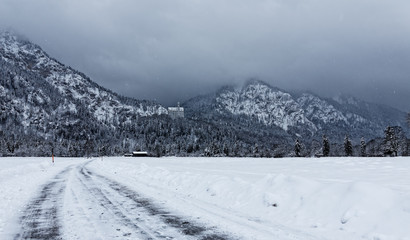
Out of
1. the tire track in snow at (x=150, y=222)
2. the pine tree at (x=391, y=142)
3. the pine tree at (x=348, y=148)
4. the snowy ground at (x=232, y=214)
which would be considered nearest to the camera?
the tire track in snow at (x=150, y=222)

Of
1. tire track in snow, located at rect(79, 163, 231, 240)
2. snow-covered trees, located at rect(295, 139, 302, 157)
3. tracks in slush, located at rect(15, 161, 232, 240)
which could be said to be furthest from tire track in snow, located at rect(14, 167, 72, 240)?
snow-covered trees, located at rect(295, 139, 302, 157)

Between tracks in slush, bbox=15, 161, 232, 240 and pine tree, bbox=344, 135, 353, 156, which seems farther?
pine tree, bbox=344, 135, 353, 156

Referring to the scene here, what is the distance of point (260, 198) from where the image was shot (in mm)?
9477

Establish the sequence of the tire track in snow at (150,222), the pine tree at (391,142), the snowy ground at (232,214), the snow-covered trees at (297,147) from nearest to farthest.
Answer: the tire track in snow at (150,222)
the snowy ground at (232,214)
the pine tree at (391,142)
the snow-covered trees at (297,147)

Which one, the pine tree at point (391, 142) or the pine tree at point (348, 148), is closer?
the pine tree at point (391, 142)

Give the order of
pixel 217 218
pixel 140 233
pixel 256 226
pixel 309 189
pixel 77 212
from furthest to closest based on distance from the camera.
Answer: pixel 309 189 < pixel 77 212 < pixel 217 218 < pixel 256 226 < pixel 140 233

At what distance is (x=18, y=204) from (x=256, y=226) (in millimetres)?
8173

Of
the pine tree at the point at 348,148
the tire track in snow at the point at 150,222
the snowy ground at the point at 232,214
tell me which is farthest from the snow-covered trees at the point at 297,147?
the tire track in snow at the point at 150,222

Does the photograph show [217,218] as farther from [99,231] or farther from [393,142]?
[393,142]

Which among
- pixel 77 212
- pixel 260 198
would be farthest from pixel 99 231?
pixel 260 198

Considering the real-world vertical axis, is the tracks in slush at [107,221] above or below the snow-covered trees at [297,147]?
below

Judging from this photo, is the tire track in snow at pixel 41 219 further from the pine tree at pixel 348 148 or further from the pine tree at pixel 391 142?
the pine tree at pixel 348 148

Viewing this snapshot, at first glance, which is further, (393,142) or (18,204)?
(393,142)

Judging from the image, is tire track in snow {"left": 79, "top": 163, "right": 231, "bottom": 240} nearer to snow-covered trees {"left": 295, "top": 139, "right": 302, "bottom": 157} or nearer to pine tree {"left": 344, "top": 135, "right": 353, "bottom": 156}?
pine tree {"left": 344, "top": 135, "right": 353, "bottom": 156}
